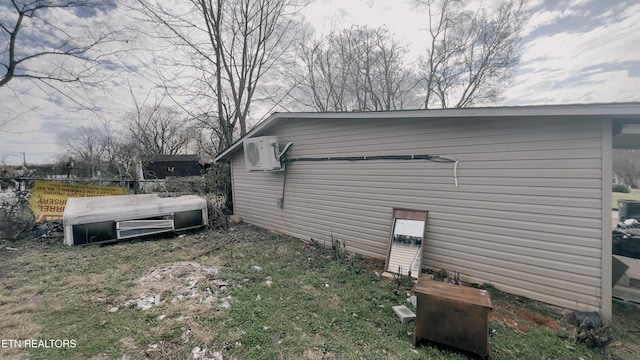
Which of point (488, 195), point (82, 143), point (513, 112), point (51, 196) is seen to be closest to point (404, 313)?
point (488, 195)

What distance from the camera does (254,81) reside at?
12.4 metres

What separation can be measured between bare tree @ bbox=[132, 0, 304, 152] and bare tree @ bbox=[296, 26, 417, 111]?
2631 mm

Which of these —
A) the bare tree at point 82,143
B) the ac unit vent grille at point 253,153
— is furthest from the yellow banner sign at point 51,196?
the bare tree at point 82,143

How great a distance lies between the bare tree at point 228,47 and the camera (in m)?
10.9

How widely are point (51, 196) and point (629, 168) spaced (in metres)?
37.4

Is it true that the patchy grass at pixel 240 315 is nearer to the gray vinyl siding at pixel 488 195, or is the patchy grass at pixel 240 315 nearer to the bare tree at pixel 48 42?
the gray vinyl siding at pixel 488 195

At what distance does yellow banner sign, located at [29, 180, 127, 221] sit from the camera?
6.92 meters

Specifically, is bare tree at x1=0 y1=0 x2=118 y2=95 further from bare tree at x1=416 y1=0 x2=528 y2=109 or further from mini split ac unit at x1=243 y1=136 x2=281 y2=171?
bare tree at x1=416 y1=0 x2=528 y2=109

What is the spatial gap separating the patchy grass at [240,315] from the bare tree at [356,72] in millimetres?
12433

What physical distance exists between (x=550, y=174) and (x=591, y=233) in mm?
809

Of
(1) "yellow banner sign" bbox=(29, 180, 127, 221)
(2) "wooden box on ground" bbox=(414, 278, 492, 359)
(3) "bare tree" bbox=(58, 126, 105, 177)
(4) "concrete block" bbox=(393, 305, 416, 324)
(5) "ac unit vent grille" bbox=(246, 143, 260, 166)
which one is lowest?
(4) "concrete block" bbox=(393, 305, 416, 324)

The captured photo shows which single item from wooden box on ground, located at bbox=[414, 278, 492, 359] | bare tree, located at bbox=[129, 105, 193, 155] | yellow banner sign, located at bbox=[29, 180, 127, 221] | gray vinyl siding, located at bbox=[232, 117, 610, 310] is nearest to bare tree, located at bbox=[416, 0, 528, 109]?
gray vinyl siding, located at bbox=[232, 117, 610, 310]

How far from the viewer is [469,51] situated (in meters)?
13.6

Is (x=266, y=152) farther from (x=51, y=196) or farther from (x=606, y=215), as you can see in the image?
(x=51, y=196)
